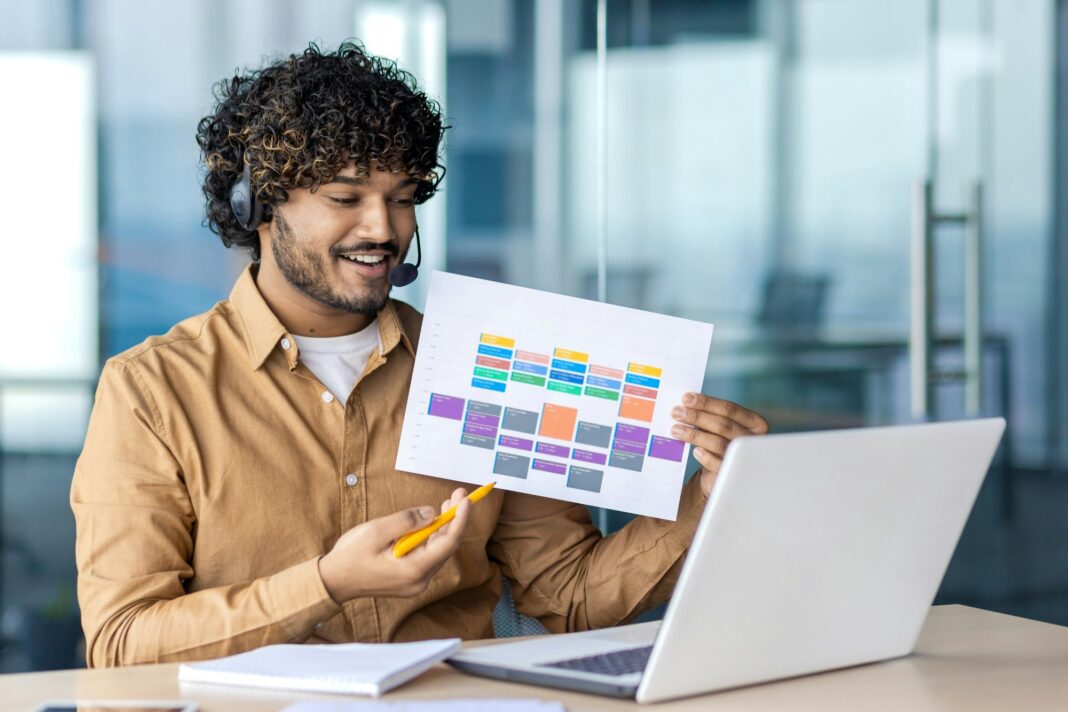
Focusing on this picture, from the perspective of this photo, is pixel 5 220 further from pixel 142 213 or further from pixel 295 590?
pixel 295 590

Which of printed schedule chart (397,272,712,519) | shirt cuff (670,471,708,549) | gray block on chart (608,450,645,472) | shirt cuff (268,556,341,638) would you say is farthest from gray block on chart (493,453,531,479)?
shirt cuff (268,556,341,638)

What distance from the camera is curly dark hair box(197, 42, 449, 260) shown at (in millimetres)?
1755

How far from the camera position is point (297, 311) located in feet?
6.06

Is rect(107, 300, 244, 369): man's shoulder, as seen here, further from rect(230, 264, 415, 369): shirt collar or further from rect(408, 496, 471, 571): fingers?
rect(408, 496, 471, 571): fingers

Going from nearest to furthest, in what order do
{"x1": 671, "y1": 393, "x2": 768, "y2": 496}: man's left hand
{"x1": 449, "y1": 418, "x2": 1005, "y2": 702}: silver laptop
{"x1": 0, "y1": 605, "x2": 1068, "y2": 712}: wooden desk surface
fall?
{"x1": 449, "y1": 418, "x2": 1005, "y2": 702}: silver laptop
{"x1": 0, "y1": 605, "x2": 1068, "y2": 712}: wooden desk surface
{"x1": 671, "y1": 393, "x2": 768, "y2": 496}: man's left hand

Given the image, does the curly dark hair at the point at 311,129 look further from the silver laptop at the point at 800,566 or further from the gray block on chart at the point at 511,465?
the silver laptop at the point at 800,566

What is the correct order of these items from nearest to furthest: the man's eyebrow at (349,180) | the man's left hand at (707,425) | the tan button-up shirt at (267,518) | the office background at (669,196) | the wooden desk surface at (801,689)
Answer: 1. the wooden desk surface at (801,689)
2. the tan button-up shirt at (267,518)
3. the man's left hand at (707,425)
4. the man's eyebrow at (349,180)
5. the office background at (669,196)

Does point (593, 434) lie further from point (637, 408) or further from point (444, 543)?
point (444, 543)

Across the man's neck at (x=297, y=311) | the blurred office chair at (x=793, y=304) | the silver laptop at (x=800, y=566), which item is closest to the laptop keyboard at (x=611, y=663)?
the silver laptop at (x=800, y=566)

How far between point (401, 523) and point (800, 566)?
1.43 ft

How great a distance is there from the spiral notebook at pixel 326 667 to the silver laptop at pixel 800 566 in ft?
0.20

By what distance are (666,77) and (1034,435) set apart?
142cm

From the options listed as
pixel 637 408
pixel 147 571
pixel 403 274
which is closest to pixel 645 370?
pixel 637 408

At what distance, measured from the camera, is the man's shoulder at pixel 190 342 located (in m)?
1.71
